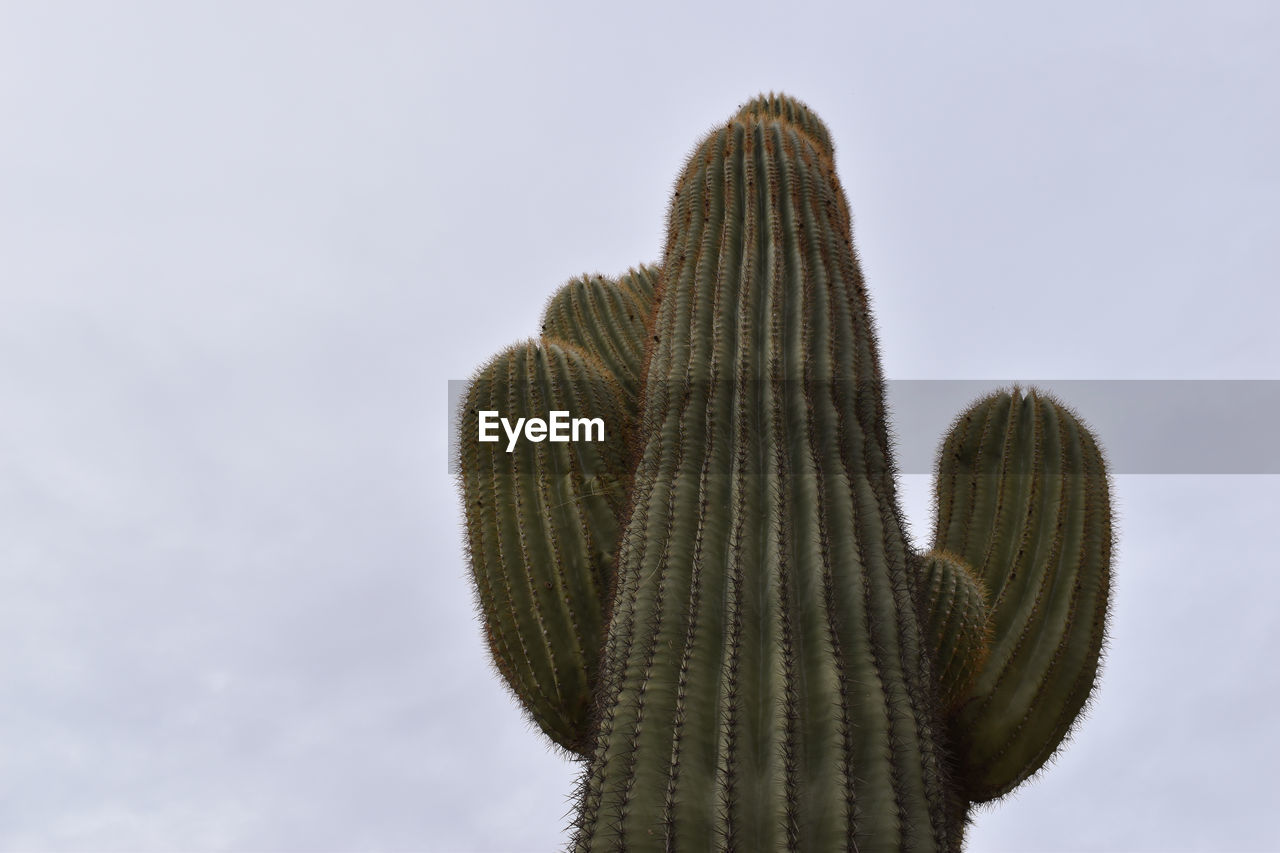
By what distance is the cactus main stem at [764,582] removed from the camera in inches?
102

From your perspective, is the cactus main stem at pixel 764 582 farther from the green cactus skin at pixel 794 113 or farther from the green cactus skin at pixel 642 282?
→ the green cactus skin at pixel 642 282

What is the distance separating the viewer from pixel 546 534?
13.9 feet

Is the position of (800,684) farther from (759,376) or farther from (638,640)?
(759,376)

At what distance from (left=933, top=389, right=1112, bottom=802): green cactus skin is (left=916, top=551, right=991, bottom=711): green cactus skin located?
32 cm

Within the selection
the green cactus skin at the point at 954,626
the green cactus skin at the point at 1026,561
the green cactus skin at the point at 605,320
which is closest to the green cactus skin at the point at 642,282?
the green cactus skin at the point at 605,320

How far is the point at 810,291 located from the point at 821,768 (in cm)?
221

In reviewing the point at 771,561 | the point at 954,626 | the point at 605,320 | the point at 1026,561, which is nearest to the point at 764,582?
the point at 771,561

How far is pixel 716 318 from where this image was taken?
13.5 ft

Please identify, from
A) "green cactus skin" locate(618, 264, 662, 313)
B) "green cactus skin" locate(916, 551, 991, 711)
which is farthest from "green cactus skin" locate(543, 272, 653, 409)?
"green cactus skin" locate(916, 551, 991, 711)

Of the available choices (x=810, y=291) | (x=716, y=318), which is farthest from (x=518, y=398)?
(x=810, y=291)

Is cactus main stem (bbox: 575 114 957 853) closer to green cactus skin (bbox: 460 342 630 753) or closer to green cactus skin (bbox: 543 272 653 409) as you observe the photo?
green cactus skin (bbox: 460 342 630 753)

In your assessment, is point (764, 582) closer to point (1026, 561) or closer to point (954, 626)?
point (954, 626)

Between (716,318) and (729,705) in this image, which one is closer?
(729,705)

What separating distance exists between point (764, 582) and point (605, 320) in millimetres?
3566
